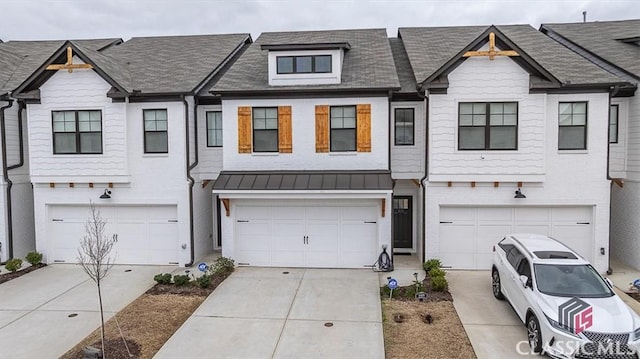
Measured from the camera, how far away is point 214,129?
52.1 ft

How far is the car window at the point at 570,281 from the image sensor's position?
8.79 m

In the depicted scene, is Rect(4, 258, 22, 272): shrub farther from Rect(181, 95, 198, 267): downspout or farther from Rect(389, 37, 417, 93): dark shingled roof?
Rect(389, 37, 417, 93): dark shingled roof

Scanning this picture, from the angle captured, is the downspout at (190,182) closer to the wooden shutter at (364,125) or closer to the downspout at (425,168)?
the wooden shutter at (364,125)

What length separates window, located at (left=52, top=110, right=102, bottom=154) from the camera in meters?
14.9

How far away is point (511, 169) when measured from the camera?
539 inches

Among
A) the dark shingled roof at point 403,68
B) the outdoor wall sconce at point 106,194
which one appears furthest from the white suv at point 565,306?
the outdoor wall sconce at point 106,194

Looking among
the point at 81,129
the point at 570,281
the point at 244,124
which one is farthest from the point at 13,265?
the point at 570,281

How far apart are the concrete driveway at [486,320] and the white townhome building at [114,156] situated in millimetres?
8788

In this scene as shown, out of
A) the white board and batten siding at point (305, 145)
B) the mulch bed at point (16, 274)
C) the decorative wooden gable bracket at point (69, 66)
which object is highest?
the decorative wooden gable bracket at point (69, 66)

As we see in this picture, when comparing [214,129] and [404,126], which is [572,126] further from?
[214,129]

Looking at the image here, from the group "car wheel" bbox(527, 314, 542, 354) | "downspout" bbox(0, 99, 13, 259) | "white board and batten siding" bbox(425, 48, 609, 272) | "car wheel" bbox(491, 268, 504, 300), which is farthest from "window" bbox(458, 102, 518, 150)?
"downspout" bbox(0, 99, 13, 259)

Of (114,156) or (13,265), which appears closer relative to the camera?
(13,265)

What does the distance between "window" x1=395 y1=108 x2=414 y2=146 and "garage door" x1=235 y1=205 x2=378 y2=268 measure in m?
2.56

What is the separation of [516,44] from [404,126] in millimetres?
4159
